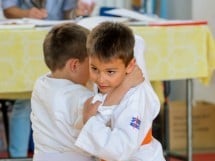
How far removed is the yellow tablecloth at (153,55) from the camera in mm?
2684

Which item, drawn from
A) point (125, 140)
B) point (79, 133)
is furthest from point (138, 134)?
point (79, 133)

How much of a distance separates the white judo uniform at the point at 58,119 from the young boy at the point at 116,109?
12 centimetres

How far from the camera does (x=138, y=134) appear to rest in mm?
1585

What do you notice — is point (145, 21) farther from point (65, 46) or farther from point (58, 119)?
point (58, 119)

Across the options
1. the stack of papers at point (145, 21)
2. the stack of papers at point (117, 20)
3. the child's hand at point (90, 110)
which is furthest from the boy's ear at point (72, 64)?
the stack of papers at point (145, 21)

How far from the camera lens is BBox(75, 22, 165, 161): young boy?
1.55 m

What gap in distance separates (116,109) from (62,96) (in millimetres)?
232

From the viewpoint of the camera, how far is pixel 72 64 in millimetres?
1817

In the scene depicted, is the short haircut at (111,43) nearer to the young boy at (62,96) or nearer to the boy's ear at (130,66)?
the boy's ear at (130,66)

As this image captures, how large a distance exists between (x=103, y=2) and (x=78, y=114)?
301 cm

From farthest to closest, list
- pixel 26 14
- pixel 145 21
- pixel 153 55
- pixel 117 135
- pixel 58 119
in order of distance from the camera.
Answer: pixel 26 14 → pixel 145 21 → pixel 153 55 → pixel 58 119 → pixel 117 135

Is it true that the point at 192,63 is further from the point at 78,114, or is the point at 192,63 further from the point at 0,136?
the point at 0,136

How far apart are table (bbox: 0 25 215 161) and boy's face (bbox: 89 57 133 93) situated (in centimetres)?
112

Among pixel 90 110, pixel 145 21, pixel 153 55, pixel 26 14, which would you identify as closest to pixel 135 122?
pixel 90 110
